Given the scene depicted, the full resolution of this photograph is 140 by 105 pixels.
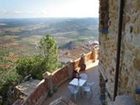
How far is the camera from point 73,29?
257 feet

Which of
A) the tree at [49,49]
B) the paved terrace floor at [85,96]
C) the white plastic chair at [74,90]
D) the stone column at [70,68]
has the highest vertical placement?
the tree at [49,49]

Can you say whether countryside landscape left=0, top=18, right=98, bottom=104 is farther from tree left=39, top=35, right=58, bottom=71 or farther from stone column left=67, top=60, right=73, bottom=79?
stone column left=67, top=60, right=73, bottom=79

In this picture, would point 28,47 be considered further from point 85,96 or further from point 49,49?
point 85,96

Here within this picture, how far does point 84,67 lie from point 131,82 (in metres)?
11.1

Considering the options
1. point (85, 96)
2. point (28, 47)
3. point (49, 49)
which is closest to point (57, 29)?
point (28, 47)

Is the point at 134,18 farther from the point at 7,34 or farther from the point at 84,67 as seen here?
the point at 7,34

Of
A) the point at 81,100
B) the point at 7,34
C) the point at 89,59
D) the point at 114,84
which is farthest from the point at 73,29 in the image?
the point at 114,84

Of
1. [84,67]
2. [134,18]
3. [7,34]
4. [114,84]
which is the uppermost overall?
[134,18]

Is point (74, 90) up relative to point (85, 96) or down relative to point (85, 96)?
up

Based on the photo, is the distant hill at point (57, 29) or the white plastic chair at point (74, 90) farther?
the distant hill at point (57, 29)

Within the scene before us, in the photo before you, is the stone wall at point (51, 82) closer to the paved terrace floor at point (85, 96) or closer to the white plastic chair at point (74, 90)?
the paved terrace floor at point (85, 96)

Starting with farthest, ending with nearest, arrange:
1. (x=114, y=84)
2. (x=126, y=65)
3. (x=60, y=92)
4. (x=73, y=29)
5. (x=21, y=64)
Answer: (x=73, y=29), (x=21, y=64), (x=60, y=92), (x=114, y=84), (x=126, y=65)

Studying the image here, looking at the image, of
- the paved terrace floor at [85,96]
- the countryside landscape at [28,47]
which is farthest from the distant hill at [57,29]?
the paved terrace floor at [85,96]

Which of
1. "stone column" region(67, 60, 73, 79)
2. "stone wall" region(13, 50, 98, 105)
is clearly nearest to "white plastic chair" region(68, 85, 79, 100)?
"stone wall" region(13, 50, 98, 105)
